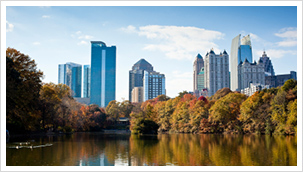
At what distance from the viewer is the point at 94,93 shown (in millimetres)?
174875

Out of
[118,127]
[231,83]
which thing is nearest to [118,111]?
[118,127]

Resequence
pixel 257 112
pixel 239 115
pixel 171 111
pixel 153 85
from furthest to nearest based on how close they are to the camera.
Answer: pixel 153 85, pixel 171 111, pixel 239 115, pixel 257 112

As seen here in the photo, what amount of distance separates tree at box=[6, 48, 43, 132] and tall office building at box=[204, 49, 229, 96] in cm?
14663

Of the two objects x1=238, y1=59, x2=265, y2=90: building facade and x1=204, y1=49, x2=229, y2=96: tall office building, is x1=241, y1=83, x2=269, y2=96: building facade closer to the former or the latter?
x1=238, y1=59, x2=265, y2=90: building facade

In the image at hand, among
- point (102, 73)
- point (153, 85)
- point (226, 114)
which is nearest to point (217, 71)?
point (153, 85)

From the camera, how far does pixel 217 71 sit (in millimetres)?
171500

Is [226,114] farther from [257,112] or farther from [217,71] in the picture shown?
[217,71]

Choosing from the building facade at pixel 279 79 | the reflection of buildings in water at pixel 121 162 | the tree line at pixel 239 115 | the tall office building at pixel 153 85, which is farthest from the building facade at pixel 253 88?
the reflection of buildings in water at pixel 121 162

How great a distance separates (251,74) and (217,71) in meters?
17.5

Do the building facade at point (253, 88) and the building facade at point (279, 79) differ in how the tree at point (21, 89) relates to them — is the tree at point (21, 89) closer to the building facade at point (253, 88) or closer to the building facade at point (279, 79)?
the building facade at point (253, 88)

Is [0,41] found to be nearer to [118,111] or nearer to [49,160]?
[49,160]

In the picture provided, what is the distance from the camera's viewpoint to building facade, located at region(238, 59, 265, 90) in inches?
6476

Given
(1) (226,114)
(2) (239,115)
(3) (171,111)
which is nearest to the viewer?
(2) (239,115)

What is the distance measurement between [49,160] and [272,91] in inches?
1331
